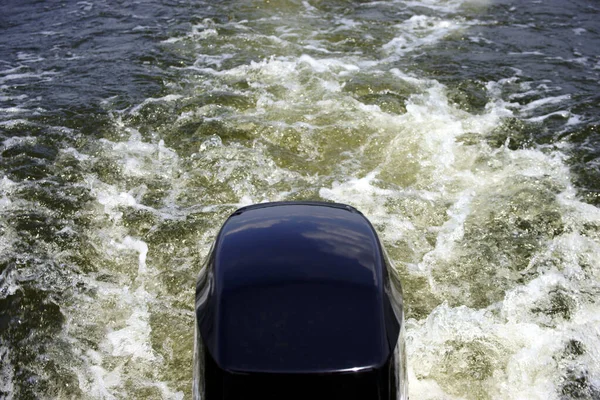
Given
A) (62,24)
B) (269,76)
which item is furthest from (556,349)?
(62,24)

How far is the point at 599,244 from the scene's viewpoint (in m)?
5.18

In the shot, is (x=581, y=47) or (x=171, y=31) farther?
(x=171, y=31)

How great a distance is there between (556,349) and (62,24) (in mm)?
10184

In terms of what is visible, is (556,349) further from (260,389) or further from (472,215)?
(260,389)

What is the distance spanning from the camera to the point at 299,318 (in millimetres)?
2375

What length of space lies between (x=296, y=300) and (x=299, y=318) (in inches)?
4.0

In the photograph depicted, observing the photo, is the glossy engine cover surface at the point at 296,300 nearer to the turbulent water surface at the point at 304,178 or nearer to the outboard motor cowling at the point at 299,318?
the outboard motor cowling at the point at 299,318

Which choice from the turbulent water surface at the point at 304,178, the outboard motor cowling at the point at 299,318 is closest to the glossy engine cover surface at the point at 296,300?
the outboard motor cowling at the point at 299,318

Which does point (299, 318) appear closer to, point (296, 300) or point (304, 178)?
point (296, 300)

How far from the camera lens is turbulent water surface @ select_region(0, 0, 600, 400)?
4215 millimetres

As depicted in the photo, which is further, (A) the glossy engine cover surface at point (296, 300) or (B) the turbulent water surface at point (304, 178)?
(B) the turbulent water surface at point (304, 178)

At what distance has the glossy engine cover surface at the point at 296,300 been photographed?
228 cm

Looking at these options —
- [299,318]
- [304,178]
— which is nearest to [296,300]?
[299,318]

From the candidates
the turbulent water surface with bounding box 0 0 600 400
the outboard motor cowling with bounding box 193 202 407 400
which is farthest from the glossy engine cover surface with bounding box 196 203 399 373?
the turbulent water surface with bounding box 0 0 600 400
